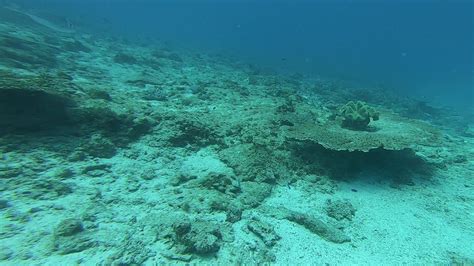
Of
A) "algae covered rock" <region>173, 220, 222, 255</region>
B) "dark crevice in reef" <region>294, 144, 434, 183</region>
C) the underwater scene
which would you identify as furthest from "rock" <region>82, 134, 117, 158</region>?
"dark crevice in reef" <region>294, 144, 434, 183</region>

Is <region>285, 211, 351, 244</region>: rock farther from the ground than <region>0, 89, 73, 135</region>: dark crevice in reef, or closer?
closer

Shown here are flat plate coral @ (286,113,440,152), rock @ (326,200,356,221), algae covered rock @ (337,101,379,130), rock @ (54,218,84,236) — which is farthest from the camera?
algae covered rock @ (337,101,379,130)

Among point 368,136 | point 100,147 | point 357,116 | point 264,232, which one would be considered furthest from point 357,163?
point 100,147

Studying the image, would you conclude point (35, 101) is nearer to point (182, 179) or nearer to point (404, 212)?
point (182, 179)

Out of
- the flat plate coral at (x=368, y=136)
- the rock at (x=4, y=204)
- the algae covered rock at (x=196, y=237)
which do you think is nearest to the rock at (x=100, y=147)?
the rock at (x=4, y=204)

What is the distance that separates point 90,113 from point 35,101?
111 cm

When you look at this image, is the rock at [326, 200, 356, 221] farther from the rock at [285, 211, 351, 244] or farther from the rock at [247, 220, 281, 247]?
the rock at [247, 220, 281, 247]

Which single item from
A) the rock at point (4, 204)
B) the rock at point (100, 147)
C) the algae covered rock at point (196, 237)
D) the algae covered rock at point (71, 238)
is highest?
the rock at point (100, 147)

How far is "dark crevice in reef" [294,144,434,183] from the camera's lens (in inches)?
282

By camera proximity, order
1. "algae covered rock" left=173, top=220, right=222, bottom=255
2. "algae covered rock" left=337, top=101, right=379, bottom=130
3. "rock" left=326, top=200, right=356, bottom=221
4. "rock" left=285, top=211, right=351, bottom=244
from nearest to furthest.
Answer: "algae covered rock" left=173, top=220, right=222, bottom=255, "rock" left=285, top=211, right=351, bottom=244, "rock" left=326, top=200, right=356, bottom=221, "algae covered rock" left=337, top=101, right=379, bottom=130

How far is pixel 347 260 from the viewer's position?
15.0 ft

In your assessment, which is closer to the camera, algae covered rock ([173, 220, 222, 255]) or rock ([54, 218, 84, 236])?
rock ([54, 218, 84, 236])

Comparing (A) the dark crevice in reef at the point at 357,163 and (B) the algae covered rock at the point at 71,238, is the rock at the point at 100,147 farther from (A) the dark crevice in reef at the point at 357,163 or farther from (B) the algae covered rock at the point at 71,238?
(A) the dark crevice in reef at the point at 357,163

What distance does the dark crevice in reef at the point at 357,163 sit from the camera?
7.16 meters
